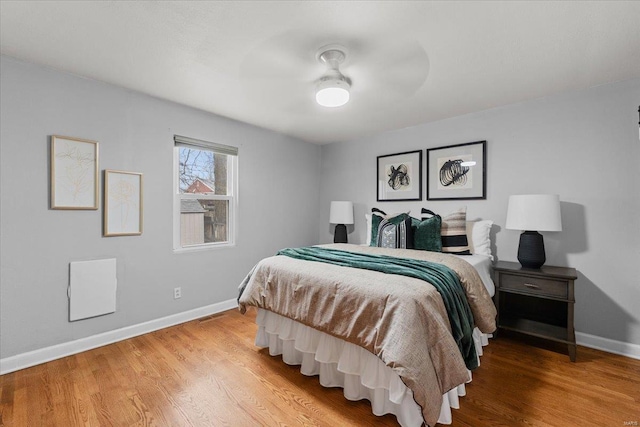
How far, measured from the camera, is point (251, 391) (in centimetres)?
188

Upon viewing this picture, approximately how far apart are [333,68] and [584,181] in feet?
8.03

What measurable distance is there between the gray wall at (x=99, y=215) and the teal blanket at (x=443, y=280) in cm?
163

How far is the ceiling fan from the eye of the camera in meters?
1.87

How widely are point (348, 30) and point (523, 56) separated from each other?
1.30 metres

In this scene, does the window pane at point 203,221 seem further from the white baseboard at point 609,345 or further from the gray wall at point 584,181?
the white baseboard at point 609,345

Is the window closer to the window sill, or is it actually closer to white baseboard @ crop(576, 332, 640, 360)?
the window sill

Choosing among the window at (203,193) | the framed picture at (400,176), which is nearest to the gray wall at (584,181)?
the framed picture at (400,176)

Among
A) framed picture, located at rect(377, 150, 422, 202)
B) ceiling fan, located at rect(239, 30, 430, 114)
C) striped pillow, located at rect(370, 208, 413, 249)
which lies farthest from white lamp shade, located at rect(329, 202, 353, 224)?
ceiling fan, located at rect(239, 30, 430, 114)

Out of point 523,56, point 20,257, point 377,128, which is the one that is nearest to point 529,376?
point 523,56

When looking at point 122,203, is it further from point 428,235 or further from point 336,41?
point 428,235

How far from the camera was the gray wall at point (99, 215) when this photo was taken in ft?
7.00

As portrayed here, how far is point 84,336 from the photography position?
244cm

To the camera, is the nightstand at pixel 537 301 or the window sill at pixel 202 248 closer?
the nightstand at pixel 537 301

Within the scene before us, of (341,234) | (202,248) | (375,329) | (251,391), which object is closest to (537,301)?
(375,329)
